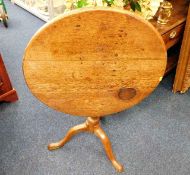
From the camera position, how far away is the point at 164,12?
1.62 meters

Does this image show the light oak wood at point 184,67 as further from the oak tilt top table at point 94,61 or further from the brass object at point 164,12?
the oak tilt top table at point 94,61

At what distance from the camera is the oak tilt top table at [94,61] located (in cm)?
86

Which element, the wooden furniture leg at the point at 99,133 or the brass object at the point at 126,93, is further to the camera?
the wooden furniture leg at the point at 99,133

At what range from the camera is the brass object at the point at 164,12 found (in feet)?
5.33

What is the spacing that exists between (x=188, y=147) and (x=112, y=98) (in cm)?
83

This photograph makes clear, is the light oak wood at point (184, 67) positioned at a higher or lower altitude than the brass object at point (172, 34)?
lower

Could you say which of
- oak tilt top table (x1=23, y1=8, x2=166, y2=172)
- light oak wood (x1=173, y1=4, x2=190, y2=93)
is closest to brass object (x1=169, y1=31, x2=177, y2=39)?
light oak wood (x1=173, y1=4, x2=190, y2=93)

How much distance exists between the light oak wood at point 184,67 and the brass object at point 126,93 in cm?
86

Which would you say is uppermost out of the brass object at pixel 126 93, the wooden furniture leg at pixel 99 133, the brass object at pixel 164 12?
the brass object at pixel 164 12

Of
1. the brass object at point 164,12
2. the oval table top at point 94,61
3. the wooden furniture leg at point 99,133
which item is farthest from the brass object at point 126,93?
the brass object at point 164,12

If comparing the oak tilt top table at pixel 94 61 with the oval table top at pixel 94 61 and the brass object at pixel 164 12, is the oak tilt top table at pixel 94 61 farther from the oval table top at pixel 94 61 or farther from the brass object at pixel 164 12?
the brass object at pixel 164 12

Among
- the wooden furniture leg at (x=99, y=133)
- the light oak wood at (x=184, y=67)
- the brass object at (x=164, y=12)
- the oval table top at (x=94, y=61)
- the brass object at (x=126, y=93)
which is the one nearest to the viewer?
the oval table top at (x=94, y=61)

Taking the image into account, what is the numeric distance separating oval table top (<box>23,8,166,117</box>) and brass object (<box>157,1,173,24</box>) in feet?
2.40

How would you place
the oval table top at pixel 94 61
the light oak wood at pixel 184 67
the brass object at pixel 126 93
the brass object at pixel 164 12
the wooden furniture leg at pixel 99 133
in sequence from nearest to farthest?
the oval table top at pixel 94 61
the brass object at pixel 126 93
the wooden furniture leg at pixel 99 133
the brass object at pixel 164 12
the light oak wood at pixel 184 67
